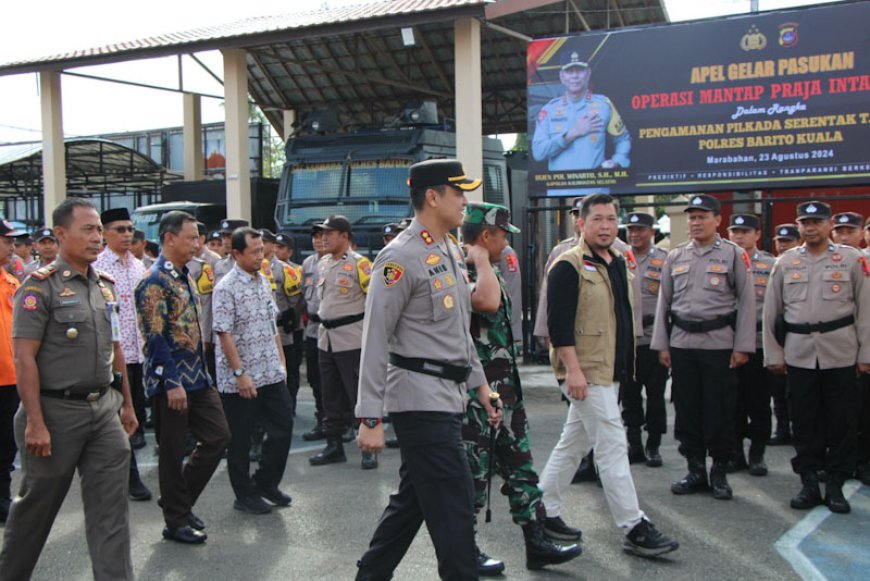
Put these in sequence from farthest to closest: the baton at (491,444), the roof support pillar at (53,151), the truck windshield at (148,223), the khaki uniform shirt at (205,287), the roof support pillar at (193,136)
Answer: the roof support pillar at (193,136) → the roof support pillar at (53,151) → the truck windshield at (148,223) → the khaki uniform shirt at (205,287) → the baton at (491,444)

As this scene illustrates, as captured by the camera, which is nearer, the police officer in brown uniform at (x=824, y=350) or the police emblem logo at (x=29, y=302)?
the police emblem logo at (x=29, y=302)

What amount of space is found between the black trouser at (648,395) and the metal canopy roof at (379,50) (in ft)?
21.2

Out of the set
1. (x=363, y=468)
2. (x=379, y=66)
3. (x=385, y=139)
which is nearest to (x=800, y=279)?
(x=363, y=468)

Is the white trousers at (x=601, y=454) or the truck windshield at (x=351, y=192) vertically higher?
the truck windshield at (x=351, y=192)

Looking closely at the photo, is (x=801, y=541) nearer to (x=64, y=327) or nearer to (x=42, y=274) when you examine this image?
(x=64, y=327)

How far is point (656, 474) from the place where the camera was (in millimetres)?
6320

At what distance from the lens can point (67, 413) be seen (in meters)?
3.79

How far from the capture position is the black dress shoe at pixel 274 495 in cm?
559

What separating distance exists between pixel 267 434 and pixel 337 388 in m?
1.45

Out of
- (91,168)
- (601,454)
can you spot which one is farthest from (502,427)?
(91,168)

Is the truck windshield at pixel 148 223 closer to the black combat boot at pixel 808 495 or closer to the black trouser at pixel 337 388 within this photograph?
the black trouser at pixel 337 388

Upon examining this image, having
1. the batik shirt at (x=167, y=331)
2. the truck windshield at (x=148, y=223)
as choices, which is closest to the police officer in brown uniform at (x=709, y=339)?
the batik shirt at (x=167, y=331)

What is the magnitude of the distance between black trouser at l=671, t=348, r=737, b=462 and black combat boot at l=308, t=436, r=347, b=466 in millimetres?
2683

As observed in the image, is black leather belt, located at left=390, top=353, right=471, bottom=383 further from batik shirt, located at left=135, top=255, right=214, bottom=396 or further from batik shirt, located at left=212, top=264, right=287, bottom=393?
batik shirt, located at left=212, top=264, right=287, bottom=393
